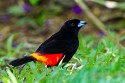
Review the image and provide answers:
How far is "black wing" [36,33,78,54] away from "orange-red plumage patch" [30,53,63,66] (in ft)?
0.14

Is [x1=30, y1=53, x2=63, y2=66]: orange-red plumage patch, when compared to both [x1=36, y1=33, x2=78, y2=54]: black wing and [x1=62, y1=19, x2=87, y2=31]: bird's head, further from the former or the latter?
[x1=62, y1=19, x2=87, y2=31]: bird's head

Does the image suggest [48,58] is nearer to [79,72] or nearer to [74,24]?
[74,24]

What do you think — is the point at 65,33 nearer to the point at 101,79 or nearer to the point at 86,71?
the point at 86,71

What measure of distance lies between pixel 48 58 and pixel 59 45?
17 centimetres

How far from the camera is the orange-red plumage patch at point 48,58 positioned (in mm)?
4707

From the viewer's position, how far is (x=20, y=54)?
22.4 ft

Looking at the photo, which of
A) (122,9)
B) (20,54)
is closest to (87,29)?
(122,9)

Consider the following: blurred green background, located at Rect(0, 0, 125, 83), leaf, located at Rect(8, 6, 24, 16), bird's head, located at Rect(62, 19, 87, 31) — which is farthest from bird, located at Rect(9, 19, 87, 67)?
leaf, located at Rect(8, 6, 24, 16)

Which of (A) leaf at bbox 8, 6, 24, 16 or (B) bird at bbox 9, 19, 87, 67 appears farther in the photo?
(A) leaf at bbox 8, 6, 24, 16

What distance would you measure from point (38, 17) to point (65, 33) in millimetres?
4691

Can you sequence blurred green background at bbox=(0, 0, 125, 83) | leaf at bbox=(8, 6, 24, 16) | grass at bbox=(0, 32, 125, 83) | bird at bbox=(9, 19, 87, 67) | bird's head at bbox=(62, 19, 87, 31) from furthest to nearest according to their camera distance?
leaf at bbox=(8, 6, 24, 16) → blurred green background at bbox=(0, 0, 125, 83) → bird's head at bbox=(62, 19, 87, 31) → bird at bbox=(9, 19, 87, 67) → grass at bbox=(0, 32, 125, 83)

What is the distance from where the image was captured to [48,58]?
15.5ft

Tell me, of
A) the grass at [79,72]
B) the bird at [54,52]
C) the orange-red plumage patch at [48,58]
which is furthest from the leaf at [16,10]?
the orange-red plumage patch at [48,58]

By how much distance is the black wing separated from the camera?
4.75 m
